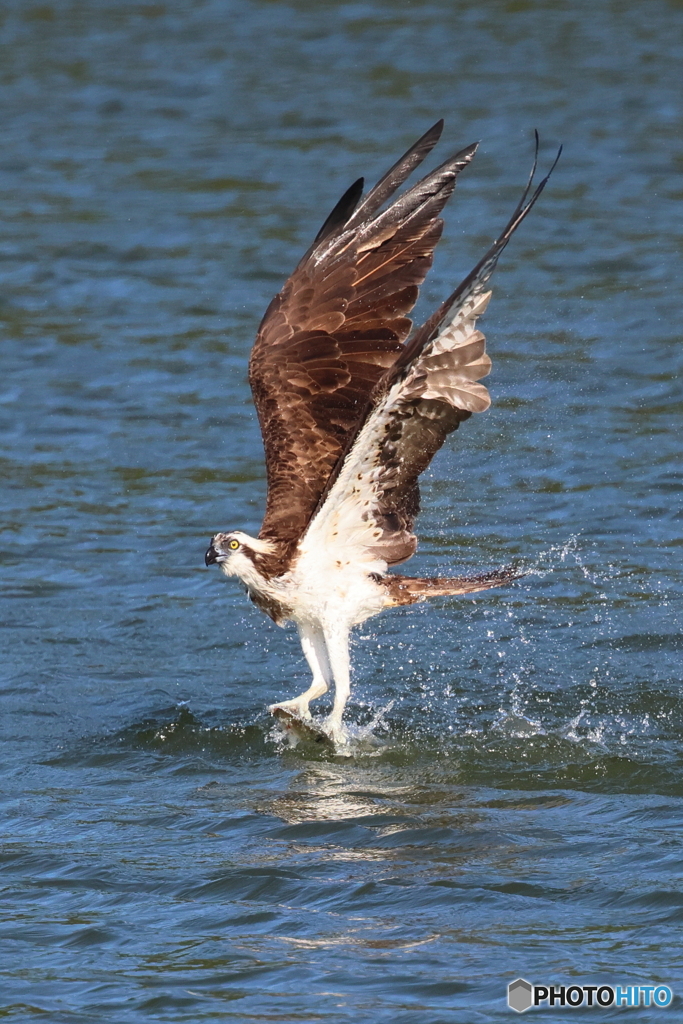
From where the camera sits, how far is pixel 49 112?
17.9 m

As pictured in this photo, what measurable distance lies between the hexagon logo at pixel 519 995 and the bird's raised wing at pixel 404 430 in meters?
2.17

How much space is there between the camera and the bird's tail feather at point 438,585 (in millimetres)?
7477

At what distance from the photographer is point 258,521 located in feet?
34.0

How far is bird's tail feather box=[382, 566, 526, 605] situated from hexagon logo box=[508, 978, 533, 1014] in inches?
94.0

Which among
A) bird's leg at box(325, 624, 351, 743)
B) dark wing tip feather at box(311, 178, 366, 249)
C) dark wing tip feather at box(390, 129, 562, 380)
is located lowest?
bird's leg at box(325, 624, 351, 743)

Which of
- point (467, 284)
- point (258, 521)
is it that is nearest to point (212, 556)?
point (467, 284)

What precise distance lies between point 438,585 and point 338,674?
0.58 m

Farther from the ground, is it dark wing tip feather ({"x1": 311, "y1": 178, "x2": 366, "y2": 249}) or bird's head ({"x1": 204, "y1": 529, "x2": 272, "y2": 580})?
dark wing tip feather ({"x1": 311, "y1": 178, "x2": 366, "y2": 249})

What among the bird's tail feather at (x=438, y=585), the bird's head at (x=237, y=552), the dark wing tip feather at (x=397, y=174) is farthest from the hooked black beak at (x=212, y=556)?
the dark wing tip feather at (x=397, y=174)

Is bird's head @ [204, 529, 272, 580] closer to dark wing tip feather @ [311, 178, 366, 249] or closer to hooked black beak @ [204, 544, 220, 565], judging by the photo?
hooked black beak @ [204, 544, 220, 565]

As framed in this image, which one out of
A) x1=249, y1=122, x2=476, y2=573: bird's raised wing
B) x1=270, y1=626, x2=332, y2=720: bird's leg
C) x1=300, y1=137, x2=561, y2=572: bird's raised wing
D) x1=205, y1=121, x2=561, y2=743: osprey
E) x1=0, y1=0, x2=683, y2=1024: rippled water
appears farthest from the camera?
x1=249, y1=122, x2=476, y2=573: bird's raised wing

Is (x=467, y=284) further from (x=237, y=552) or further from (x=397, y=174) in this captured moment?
(x=237, y=552)

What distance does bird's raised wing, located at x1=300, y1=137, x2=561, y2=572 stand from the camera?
6195 mm

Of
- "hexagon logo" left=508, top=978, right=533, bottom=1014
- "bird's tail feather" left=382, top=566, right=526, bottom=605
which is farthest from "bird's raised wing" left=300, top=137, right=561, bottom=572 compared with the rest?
"hexagon logo" left=508, top=978, right=533, bottom=1014
